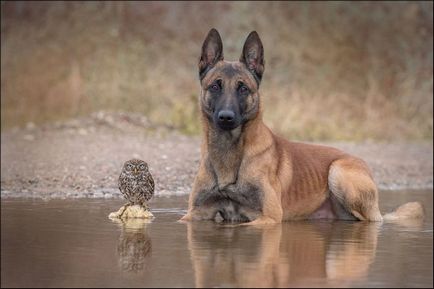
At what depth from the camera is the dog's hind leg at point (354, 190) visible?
1092cm

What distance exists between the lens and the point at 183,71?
74.2 ft

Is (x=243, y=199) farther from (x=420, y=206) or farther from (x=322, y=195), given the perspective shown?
(x=420, y=206)

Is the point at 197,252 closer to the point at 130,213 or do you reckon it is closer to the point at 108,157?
the point at 130,213

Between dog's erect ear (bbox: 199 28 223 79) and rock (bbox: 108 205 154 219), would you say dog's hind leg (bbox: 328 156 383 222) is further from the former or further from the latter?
rock (bbox: 108 205 154 219)

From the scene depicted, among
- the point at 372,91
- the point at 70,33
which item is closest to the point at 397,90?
the point at 372,91

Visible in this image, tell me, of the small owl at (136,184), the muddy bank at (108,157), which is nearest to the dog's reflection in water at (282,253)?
the small owl at (136,184)

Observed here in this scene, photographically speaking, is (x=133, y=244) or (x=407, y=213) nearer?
(x=133, y=244)

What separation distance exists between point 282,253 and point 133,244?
1271 mm

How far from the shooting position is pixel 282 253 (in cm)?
827

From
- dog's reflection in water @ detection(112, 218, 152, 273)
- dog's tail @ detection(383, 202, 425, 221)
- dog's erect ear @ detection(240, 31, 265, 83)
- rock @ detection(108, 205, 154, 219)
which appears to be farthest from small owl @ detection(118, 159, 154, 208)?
dog's tail @ detection(383, 202, 425, 221)

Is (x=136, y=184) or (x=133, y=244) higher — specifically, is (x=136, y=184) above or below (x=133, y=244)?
above

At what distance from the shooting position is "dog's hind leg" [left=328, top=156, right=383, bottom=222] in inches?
430

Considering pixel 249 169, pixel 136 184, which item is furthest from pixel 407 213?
pixel 136 184

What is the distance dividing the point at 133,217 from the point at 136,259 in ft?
9.23
